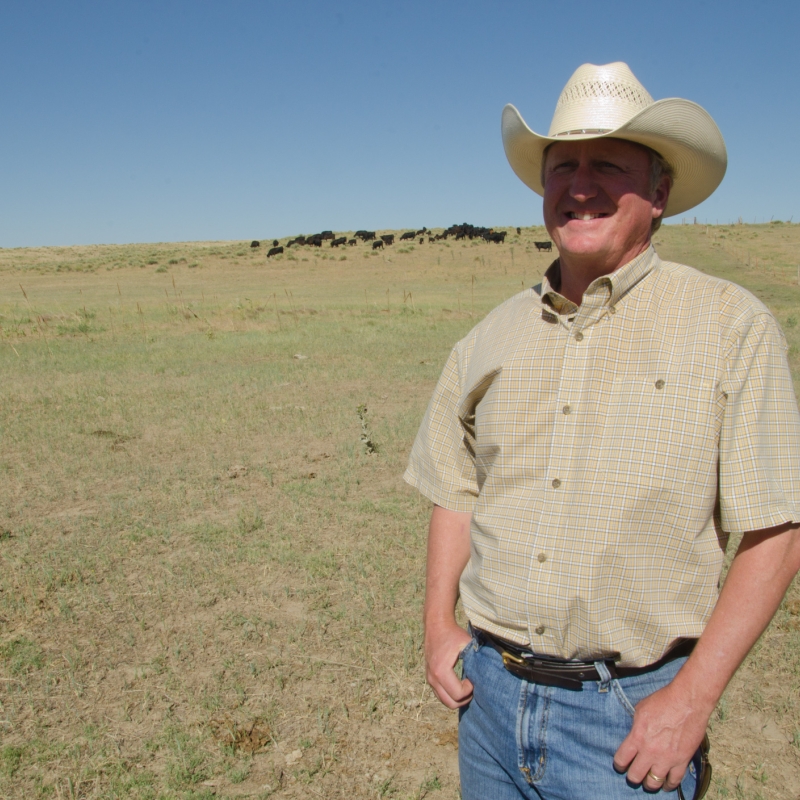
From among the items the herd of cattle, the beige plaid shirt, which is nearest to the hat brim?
the beige plaid shirt

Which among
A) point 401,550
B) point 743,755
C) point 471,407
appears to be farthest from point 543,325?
point 401,550

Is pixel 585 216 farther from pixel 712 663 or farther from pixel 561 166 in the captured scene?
pixel 712 663

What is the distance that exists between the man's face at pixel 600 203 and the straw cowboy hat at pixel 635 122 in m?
0.05

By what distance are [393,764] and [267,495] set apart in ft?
11.2

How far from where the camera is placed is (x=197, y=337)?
51.8ft

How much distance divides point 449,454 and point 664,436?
658 millimetres

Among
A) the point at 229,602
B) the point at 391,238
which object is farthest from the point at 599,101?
the point at 391,238

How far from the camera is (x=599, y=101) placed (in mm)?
1824

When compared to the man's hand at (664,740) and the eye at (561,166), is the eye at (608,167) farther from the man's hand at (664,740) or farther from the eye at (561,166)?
the man's hand at (664,740)

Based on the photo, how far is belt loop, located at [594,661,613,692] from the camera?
5.33 ft

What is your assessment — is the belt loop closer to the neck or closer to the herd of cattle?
the neck

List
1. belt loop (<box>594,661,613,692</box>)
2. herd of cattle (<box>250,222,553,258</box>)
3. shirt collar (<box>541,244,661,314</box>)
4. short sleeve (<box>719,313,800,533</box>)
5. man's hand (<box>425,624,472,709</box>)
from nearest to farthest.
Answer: short sleeve (<box>719,313,800,533</box>) < belt loop (<box>594,661,613,692</box>) < shirt collar (<box>541,244,661,314</box>) < man's hand (<box>425,624,472,709</box>) < herd of cattle (<box>250,222,553,258</box>)

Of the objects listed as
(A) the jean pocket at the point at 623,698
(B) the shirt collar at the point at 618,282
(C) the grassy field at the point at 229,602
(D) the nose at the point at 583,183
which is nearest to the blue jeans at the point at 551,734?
(A) the jean pocket at the point at 623,698

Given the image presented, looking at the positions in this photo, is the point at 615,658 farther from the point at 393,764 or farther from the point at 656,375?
the point at 393,764
